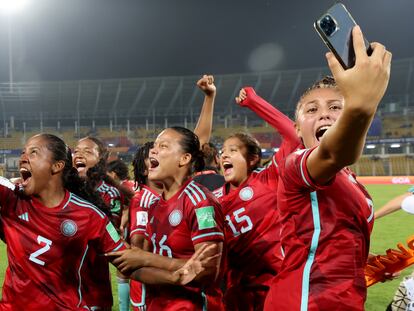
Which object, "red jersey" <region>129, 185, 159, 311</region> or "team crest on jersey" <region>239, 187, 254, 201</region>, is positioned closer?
"team crest on jersey" <region>239, 187, 254, 201</region>

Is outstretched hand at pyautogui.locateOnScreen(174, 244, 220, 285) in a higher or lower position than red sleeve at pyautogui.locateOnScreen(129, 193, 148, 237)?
lower

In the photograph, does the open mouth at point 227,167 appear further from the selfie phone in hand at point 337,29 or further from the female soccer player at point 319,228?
the selfie phone in hand at point 337,29

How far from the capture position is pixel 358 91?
3.73 ft

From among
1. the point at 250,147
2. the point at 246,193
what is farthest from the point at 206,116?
the point at 246,193

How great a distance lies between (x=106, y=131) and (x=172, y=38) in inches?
749

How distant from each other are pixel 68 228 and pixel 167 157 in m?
0.75

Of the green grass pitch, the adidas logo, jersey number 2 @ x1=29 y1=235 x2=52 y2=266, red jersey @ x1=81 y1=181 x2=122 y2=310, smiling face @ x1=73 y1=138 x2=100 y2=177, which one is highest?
smiling face @ x1=73 y1=138 x2=100 y2=177

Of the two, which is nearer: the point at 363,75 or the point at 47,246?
the point at 363,75

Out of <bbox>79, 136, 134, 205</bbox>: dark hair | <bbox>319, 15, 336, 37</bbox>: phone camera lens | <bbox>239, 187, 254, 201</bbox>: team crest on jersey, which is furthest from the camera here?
<bbox>79, 136, 134, 205</bbox>: dark hair

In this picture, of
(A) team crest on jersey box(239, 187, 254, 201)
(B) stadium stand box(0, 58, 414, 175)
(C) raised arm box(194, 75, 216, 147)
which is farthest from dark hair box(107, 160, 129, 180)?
(B) stadium stand box(0, 58, 414, 175)

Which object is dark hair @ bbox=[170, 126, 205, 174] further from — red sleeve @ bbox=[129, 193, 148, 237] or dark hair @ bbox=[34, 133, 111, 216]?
dark hair @ bbox=[34, 133, 111, 216]

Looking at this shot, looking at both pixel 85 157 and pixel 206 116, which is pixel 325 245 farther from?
pixel 85 157

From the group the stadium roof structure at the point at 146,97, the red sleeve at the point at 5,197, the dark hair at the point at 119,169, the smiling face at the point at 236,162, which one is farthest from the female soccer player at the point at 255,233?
the stadium roof structure at the point at 146,97

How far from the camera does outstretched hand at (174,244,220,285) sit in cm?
231
